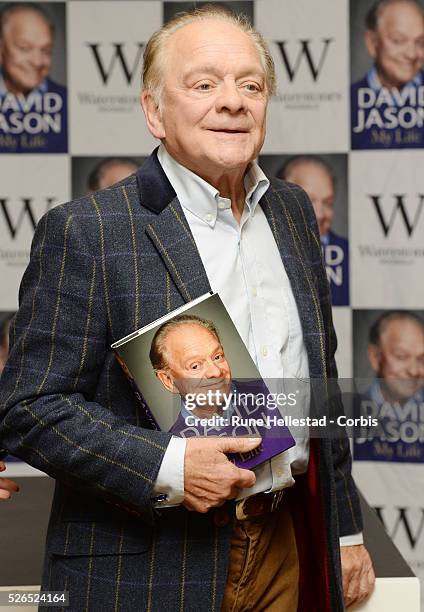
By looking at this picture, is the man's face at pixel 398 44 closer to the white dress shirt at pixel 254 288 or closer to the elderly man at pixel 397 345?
the elderly man at pixel 397 345

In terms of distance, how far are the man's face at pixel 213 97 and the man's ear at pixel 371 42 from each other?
72.7 inches

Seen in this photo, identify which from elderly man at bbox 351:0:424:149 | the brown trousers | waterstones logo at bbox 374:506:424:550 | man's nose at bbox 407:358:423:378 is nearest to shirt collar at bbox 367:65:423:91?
elderly man at bbox 351:0:424:149

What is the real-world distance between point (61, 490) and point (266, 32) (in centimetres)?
218

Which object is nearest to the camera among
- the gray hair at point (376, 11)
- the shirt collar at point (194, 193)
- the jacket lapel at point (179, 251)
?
the jacket lapel at point (179, 251)

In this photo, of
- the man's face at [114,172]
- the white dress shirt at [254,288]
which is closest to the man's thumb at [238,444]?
the white dress shirt at [254,288]

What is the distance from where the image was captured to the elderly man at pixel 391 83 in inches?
128

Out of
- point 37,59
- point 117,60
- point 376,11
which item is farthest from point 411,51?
point 37,59

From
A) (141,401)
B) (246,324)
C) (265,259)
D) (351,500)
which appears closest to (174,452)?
(141,401)

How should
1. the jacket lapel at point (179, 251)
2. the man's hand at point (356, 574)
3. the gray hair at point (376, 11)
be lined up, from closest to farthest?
the jacket lapel at point (179, 251)
the man's hand at point (356, 574)
the gray hair at point (376, 11)

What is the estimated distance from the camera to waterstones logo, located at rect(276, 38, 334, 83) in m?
3.28

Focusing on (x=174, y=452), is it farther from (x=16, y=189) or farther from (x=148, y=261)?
(x=16, y=189)

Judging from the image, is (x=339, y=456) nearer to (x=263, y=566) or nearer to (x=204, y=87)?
(x=263, y=566)

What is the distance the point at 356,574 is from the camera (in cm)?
167

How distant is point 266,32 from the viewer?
3.28m
